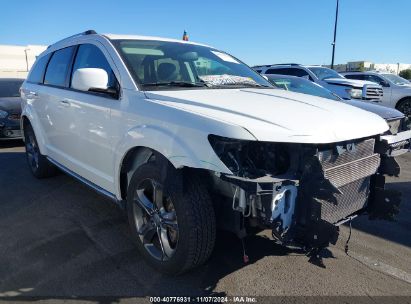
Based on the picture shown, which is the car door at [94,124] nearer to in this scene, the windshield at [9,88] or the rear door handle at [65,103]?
the rear door handle at [65,103]

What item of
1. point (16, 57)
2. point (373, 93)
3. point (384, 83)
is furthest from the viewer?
point (16, 57)

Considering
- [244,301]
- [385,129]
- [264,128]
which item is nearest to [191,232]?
[244,301]

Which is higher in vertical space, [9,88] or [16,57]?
[16,57]

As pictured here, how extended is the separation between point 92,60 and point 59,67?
1.13 m

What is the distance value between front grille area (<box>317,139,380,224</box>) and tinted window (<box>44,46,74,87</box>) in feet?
10.7

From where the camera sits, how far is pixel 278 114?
2.72 metres

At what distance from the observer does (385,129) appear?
319 centimetres

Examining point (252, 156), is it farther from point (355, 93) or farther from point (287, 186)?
point (355, 93)

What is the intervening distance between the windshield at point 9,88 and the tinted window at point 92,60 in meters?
6.44

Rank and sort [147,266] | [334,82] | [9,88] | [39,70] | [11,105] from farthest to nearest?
[334,82] < [9,88] < [11,105] < [39,70] < [147,266]

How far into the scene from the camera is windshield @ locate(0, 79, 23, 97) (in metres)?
9.69

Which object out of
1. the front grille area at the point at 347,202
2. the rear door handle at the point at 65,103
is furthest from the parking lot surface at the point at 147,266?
the rear door handle at the point at 65,103

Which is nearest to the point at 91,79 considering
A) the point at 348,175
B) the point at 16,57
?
the point at 348,175

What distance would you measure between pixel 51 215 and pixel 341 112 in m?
3.35
